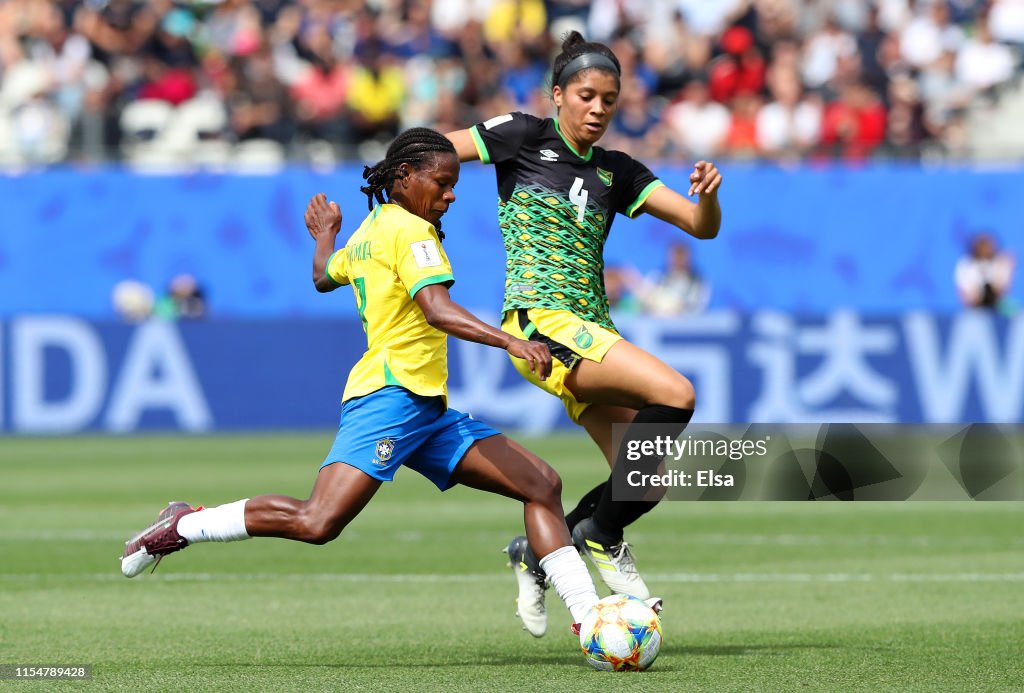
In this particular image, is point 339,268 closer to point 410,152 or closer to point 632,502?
point 410,152

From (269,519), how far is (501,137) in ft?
6.72

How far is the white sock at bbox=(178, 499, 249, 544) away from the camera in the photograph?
668 centimetres

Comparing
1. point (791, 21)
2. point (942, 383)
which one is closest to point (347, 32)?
point (791, 21)

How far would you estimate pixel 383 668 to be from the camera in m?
6.66

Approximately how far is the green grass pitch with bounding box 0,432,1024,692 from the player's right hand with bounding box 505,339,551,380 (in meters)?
1.11

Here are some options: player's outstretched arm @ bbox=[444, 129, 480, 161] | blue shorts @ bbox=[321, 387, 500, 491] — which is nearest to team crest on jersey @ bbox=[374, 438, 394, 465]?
blue shorts @ bbox=[321, 387, 500, 491]

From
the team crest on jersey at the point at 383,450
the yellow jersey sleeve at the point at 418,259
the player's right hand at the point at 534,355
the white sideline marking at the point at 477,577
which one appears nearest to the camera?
the player's right hand at the point at 534,355

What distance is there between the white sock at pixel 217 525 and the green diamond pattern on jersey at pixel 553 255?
1530 mm

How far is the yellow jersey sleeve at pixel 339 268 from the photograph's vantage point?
6.96 m

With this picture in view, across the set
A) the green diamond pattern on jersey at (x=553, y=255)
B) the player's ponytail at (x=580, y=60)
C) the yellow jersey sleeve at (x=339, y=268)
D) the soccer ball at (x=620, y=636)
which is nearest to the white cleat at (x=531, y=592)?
the soccer ball at (x=620, y=636)

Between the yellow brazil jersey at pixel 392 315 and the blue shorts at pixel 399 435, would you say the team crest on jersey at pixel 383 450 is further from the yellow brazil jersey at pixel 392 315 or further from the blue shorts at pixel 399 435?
the yellow brazil jersey at pixel 392 315

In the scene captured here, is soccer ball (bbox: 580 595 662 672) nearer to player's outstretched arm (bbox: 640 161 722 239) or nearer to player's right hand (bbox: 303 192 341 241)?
player's outstretched arm (bbox: 640 161 722 239)

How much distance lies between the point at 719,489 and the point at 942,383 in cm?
482

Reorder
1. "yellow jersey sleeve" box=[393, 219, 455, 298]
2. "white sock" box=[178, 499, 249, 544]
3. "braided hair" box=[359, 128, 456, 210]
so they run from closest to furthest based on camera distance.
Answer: "yellow jersey sleeve" box=[393, 219, 455, 298] < "white sock" box=[178, 499, 249, 544] < "braided hair" box=[359, 128, 456, 210]
